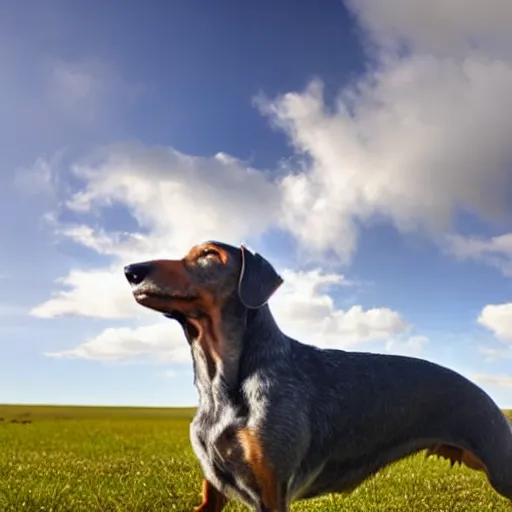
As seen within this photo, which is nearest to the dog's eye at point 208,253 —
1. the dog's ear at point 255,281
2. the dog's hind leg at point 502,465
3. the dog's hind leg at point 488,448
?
the dog's ear at point 255,281

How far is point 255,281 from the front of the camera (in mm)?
6406

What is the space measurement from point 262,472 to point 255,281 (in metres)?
1.63

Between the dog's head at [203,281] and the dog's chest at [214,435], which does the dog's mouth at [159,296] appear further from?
the dog's chest at [214,435]

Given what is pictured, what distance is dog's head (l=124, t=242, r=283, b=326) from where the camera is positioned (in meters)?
6.22

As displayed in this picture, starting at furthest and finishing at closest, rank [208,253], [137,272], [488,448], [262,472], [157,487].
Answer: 1. [157,487]
2. [488,448]
3. [208,253]
4. [137,272]
5. [262,472]

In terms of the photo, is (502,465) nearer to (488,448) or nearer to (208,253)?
(488,448)

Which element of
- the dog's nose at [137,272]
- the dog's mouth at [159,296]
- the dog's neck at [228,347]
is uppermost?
the dog's nose at [137,272]

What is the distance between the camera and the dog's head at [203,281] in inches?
245

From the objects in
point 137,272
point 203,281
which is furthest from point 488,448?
point 137,272

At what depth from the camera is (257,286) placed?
641 centimetres

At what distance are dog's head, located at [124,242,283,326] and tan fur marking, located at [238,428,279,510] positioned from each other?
1.18 m

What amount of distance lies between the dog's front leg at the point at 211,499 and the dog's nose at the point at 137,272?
2087 mm

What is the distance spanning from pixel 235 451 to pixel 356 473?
1545mm

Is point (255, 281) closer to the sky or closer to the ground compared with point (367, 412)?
closer to the sky
